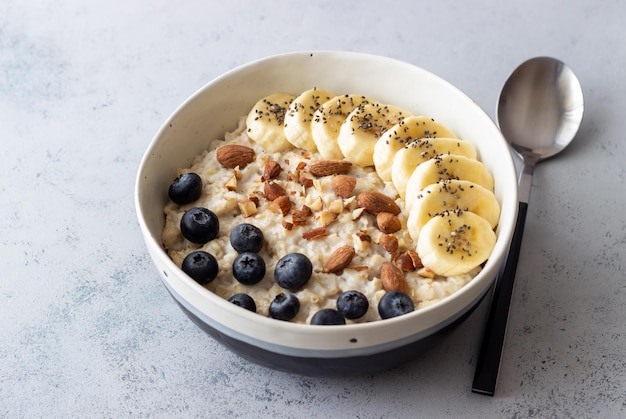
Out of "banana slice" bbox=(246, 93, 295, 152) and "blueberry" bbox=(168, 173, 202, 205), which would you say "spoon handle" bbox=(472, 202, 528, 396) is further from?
"blueberry" bbox=(168, 173, 202, 205)

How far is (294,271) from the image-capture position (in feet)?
6.81

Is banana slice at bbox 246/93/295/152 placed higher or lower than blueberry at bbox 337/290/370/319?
higher

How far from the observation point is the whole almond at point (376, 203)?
2297 mm

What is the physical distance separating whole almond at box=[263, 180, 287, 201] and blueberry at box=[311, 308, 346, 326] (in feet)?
1.56

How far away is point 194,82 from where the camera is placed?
3.18m

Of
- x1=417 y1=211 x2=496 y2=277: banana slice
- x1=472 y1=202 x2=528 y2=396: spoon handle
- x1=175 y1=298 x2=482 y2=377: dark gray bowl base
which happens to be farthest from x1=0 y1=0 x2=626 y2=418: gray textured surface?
x1=417 y1=211 x2=496 y2=277: banana slice

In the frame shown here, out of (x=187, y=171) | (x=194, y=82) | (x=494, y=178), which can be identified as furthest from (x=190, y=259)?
(x=194, y=82)

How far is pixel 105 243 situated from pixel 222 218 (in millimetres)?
504

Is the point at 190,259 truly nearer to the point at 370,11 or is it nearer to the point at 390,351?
the point at 390,351

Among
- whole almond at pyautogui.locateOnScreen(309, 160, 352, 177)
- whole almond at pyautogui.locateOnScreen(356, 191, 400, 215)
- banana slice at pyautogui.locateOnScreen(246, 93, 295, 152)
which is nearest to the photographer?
whole almond at pyautogui.locateOnScreen(356, 191, 400, 215)

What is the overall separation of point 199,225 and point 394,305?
1.98 ft

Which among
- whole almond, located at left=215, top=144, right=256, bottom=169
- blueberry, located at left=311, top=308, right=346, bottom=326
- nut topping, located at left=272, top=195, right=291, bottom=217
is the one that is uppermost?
whole almond, located at left=215, top=144, right=256, bottom=169

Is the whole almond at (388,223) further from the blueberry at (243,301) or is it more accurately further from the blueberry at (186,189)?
the blueberry at (186,189)

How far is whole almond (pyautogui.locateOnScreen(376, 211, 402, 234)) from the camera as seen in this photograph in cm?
225
